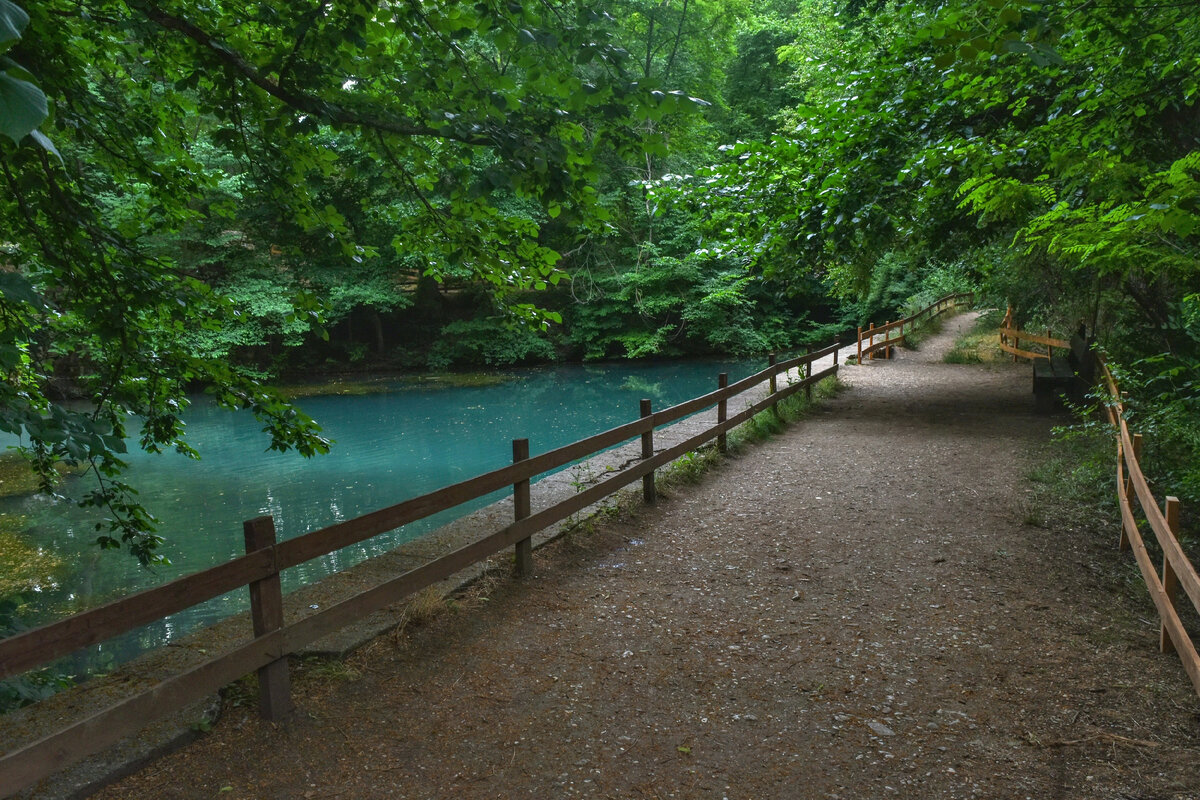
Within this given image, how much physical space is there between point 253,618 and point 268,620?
0.08 meters

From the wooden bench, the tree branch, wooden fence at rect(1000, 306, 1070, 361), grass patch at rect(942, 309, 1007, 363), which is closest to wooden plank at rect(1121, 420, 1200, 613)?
the tree branch

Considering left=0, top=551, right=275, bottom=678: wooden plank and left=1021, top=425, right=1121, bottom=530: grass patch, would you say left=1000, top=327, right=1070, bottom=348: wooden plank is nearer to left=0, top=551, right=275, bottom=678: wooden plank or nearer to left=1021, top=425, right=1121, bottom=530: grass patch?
left=1021, top=425, right=1121, bottom=530: grass patch

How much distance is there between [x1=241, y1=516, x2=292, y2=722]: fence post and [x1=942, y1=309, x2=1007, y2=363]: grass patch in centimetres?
2150

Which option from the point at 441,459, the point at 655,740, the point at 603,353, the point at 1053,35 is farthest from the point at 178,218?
the point at 603,353

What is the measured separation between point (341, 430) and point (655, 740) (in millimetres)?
16563

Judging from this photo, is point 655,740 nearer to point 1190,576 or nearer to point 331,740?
point 331,740

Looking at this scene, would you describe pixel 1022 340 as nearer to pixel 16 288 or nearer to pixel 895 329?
pixel 895 329

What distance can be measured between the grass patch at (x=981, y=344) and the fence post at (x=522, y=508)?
19.3m

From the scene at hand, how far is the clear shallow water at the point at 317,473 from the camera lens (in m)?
8.55

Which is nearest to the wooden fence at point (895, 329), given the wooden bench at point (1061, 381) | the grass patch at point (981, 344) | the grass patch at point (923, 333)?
the grass patch at point (923, 333)

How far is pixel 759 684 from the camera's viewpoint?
4.10m

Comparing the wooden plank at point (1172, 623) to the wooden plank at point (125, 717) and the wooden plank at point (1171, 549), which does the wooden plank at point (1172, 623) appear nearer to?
the wooden plank at point (1171, 549)

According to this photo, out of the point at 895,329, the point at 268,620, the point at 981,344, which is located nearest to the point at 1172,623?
the point at 268,620

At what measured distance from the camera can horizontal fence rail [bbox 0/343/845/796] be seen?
2613 mm
